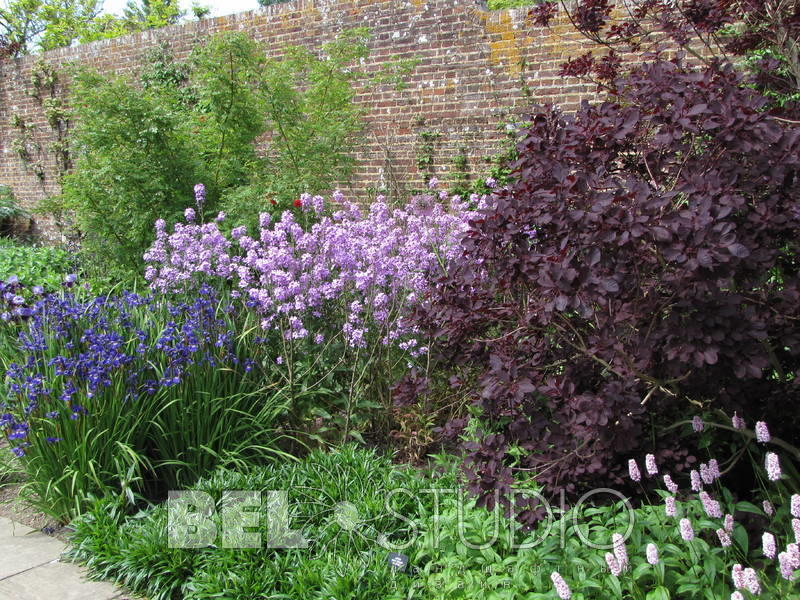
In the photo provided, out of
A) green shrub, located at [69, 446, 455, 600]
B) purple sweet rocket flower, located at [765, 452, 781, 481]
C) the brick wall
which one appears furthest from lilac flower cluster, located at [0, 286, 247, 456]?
the brick wall

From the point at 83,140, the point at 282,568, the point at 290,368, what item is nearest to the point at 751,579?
the point at 282,568

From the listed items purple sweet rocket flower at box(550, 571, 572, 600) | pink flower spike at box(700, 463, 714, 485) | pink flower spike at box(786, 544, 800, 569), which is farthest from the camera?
pink flower spike at box(700, 463, 714, 485)

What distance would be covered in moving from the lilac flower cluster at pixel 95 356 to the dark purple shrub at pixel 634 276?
1555 mm

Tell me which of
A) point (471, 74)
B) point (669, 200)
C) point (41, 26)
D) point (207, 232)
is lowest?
point (207, 232)

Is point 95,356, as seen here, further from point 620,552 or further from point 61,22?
point 61,22

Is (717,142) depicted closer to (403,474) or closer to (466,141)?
(403,474)

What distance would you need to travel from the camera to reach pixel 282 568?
260 cm

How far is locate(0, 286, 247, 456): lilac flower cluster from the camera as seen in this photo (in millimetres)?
3240

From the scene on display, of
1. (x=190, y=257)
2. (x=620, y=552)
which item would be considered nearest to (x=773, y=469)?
(x=620, y=552)

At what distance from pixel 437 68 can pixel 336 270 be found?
14.9 feet

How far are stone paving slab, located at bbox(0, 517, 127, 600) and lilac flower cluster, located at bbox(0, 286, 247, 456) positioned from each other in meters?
0.43

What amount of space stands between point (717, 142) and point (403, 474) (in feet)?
6.59

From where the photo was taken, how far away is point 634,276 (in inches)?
90.0

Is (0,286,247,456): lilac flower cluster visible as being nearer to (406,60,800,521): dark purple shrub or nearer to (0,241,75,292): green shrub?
(406,60,800,521): dark purple shrub
